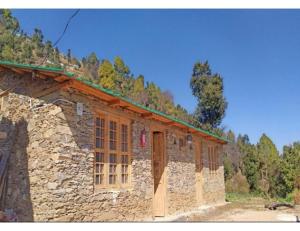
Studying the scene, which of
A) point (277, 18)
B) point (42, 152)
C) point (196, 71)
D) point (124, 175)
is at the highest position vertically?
point (196, 71)

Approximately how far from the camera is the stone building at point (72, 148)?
6.65 meters

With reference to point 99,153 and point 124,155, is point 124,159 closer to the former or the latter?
point 124,155

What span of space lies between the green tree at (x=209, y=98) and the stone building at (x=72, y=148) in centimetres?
1432

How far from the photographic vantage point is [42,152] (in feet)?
22.3

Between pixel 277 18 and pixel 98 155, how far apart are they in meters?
7.70

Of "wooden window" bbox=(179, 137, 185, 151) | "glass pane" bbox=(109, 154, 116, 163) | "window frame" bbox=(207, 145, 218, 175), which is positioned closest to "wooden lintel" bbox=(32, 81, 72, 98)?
"glass pane" bbox=(109, 154, 116, 163)

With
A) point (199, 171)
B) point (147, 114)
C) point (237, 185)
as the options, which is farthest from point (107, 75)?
point (147, 114)

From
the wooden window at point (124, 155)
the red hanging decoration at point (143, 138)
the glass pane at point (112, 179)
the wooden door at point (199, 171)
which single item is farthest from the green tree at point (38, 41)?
the glass pane at point (112, 179)

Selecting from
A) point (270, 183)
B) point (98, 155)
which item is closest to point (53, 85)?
point (98, 155)

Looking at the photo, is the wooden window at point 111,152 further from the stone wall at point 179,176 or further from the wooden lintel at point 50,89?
the stone wall at point 179,176

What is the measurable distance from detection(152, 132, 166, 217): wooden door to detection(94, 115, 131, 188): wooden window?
2172 mm

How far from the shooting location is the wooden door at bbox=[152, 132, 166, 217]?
34.7 feet

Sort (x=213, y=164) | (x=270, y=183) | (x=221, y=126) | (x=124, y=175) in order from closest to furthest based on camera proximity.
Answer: (x=124, y=175) → (x=213, y=164) → (x=270, y=183) → (x=221, y=126)
